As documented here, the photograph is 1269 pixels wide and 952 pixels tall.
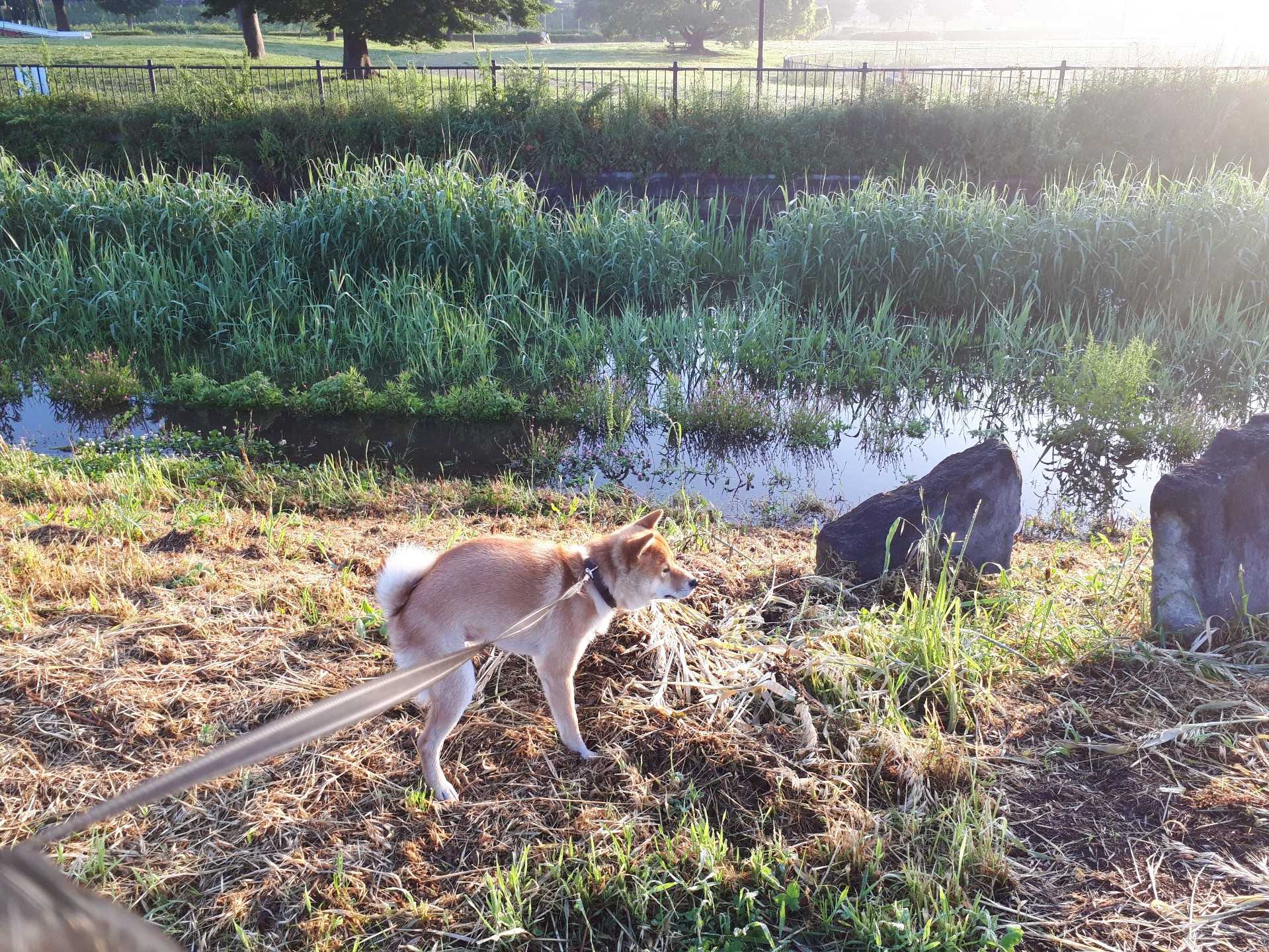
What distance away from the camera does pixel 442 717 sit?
3.05m

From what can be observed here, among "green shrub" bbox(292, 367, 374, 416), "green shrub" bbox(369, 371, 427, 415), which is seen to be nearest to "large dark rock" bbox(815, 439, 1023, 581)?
"green shrub" bbox(369, 371, 427, 415)

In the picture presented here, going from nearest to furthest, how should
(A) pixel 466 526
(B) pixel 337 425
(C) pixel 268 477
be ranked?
(A) pixel 466 526
(C) pixel 268 477
(B) pixel 337 425

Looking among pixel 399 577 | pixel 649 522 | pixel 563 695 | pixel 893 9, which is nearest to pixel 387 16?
pixel 649 522

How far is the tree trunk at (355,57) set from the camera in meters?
20.4

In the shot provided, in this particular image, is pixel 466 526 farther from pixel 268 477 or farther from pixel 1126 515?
pixel 1126 515

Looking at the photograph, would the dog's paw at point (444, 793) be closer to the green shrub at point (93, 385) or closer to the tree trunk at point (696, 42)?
the green shrub at point (93, 385)

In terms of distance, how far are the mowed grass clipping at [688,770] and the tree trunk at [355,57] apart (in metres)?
18.6

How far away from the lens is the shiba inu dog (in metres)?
3.09

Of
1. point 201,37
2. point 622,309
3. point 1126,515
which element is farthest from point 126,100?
point 201,37

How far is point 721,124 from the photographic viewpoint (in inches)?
659

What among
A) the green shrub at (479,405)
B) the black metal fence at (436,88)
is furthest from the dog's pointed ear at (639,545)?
the black metal fence at (436,88)

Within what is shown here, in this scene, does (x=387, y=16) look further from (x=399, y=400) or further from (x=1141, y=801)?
(x=1141, y=801)

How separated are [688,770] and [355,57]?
22.1 m

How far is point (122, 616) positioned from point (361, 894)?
2004 mm
